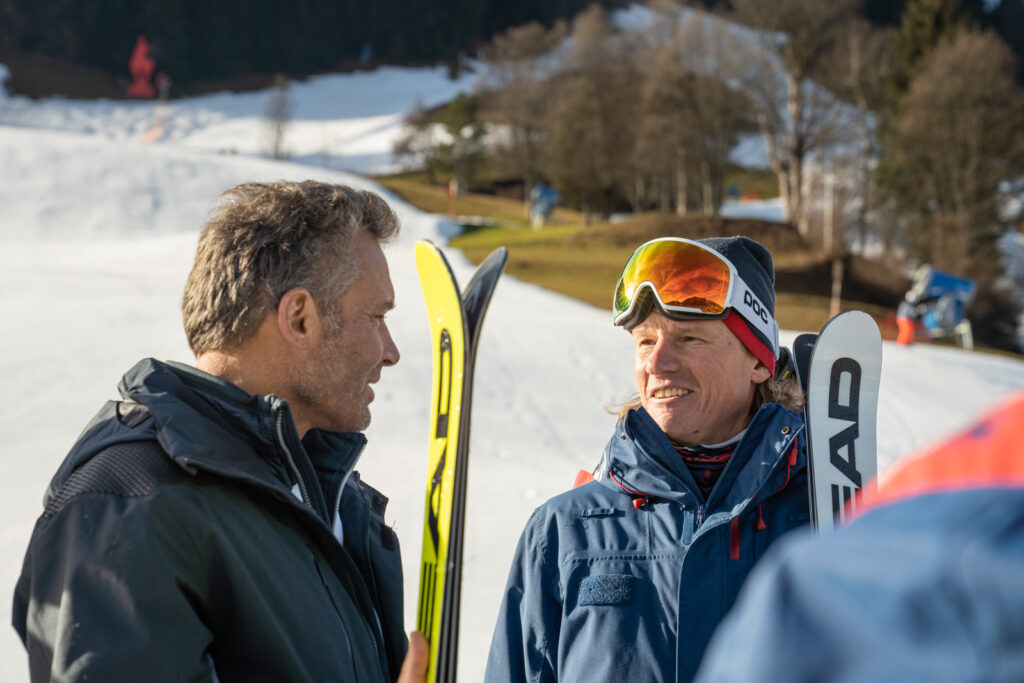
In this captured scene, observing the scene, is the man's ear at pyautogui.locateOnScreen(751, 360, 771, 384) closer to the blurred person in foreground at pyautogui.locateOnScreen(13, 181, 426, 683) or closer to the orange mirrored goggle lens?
the orange mirrored goggle lens

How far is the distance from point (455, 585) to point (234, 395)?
2.28 ft

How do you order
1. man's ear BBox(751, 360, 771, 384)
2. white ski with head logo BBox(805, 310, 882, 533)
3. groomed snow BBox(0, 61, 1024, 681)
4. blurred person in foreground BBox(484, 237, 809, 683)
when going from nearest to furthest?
blurred person in foreground BBox(484, 237, 809, 683)
white ski with head logo BBox(805, 310, 882, 533)
man's ear BBox(751, 360, 771, 384)
groomed snow BBox(0, 61, 1024, 681)

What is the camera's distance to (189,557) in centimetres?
171

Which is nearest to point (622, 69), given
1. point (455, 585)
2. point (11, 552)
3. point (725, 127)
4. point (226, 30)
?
→ point (725, 127)

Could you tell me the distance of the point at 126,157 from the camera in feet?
107

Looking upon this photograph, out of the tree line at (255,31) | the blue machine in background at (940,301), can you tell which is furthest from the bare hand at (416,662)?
the tree line at (255,31)

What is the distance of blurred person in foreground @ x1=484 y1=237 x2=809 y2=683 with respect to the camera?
6.89 feet

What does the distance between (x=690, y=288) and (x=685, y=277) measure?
0.13 ft

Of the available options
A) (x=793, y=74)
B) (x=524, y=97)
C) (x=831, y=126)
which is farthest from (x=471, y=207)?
(x=831, y=126)

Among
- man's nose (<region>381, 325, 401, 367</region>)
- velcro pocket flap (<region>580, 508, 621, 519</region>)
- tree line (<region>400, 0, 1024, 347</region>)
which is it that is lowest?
velcro pocket flap (<region>580, 508, 621, 519</region>)

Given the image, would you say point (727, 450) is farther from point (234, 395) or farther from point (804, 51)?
point (804, 51)

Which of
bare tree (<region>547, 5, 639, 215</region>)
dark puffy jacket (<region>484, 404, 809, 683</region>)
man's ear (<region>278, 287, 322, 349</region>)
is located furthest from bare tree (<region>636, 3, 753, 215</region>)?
man's ear (<region>278, 287, 322, 349</region>)

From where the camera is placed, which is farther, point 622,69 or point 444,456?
point 622,69

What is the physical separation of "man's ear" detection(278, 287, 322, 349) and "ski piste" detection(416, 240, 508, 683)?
322mm
